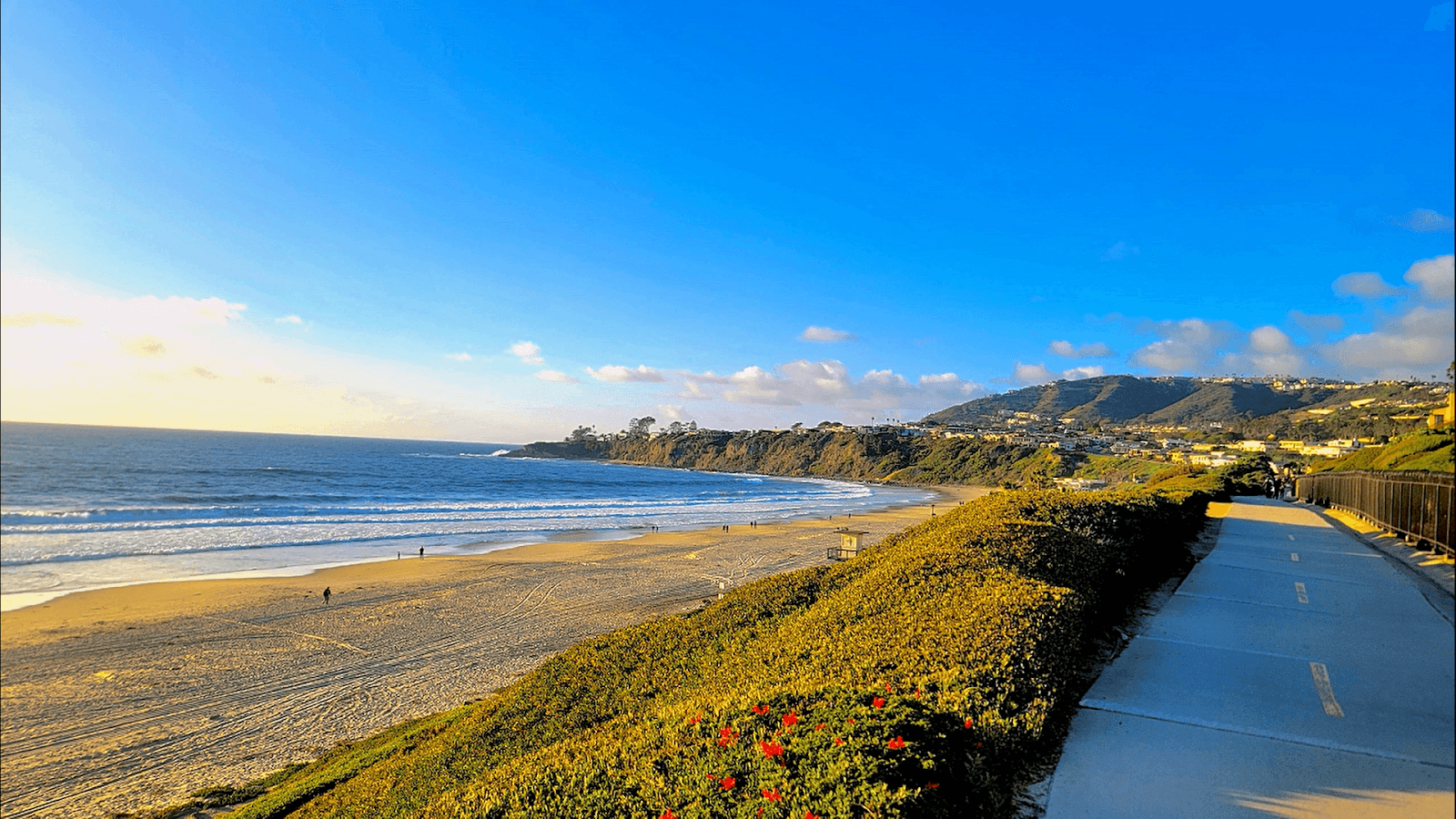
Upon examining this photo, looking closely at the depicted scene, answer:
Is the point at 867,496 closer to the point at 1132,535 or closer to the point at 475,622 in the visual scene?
the point at 475,622

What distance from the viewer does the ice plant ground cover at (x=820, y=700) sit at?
352 cm

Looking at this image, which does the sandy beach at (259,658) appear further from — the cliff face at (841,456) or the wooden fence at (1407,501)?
the cliff face at (841,456)

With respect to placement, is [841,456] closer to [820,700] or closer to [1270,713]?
[1270,713]

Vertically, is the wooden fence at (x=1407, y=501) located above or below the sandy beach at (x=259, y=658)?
above

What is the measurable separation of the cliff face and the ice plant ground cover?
7887 cm

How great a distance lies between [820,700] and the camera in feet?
13.5

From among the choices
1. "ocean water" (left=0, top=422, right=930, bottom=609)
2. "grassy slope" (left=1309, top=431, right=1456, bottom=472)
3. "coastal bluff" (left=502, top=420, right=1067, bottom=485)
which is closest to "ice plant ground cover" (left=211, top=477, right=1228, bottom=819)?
"grassy slope" (left=1309, top=431, right=1456, bottom=472)

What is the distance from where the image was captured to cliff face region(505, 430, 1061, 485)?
347 feet

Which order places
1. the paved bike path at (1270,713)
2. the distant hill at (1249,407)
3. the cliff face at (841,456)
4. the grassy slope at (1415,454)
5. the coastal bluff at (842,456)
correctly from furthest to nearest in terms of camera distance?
the cliff face at (841,456) < the coastal bluff at (842,456) < the distant hill at (1249,407) < the grassy slope at (1415,454) < the paved bike path at (1270,713)

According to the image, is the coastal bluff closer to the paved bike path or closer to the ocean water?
the ocean water

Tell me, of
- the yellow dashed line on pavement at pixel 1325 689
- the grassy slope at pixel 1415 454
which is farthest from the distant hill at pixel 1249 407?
the yellow dashed line on pavement at pixel 1325 689

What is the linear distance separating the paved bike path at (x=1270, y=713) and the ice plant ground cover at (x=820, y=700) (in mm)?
472

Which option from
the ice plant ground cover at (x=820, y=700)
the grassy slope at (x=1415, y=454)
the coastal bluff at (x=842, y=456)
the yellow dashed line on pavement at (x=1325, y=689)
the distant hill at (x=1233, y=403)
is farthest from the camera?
the distant hill at (x=1233, y=403)

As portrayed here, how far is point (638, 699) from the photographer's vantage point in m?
6.59
